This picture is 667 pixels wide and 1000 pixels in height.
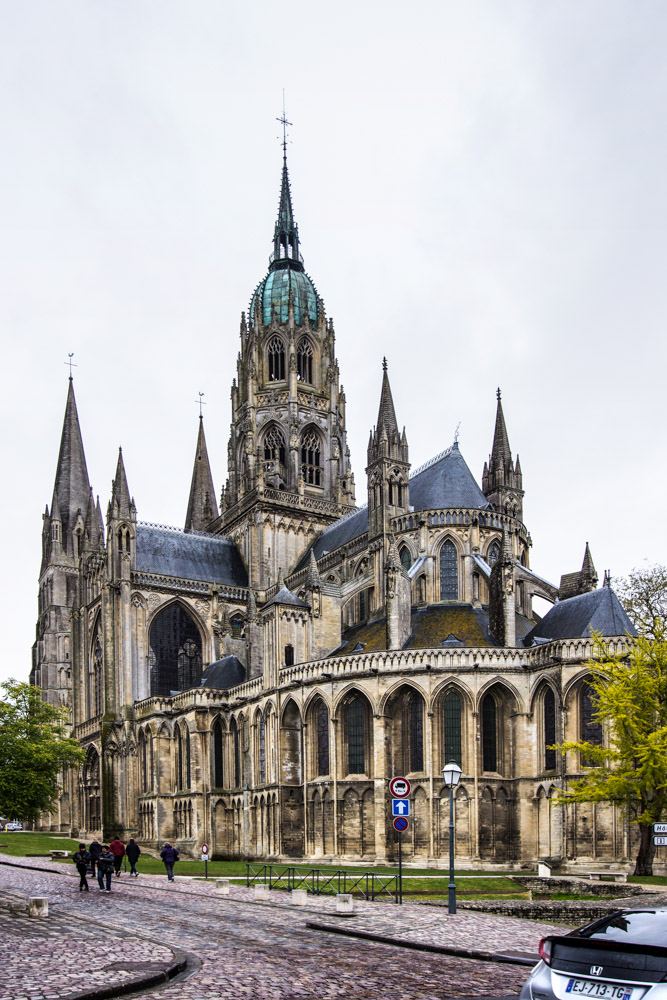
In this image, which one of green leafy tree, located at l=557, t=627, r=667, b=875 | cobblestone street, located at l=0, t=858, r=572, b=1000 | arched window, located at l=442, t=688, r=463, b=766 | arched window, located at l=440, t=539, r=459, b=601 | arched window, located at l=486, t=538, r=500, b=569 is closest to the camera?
cobblestone street, located at l=0, t=858, r=572, b=1000

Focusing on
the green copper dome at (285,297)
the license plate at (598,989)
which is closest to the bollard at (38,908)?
the license plate at (598,989)

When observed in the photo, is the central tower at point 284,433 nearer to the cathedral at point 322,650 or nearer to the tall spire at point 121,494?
the cathedral at point 322,650

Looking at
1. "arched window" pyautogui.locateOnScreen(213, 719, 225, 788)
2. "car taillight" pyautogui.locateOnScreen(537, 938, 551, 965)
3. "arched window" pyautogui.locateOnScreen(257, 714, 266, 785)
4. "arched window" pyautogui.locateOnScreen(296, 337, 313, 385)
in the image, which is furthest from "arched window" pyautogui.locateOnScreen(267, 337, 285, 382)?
"car taillight" pyautogui.locateOnScreen(537, 938, 551, 965)

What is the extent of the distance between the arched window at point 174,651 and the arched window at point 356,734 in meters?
22.5

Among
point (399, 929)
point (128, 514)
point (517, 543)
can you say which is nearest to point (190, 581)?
point (128, 514)

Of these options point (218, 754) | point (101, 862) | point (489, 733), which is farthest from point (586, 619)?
point (101, 862)

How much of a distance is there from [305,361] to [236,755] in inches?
1335

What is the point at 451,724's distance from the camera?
5097 centimetres

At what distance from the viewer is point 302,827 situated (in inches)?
2159

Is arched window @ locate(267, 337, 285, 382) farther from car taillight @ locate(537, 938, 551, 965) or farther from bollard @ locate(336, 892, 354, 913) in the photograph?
car taillight @ locate(537, 938, 551, 965)

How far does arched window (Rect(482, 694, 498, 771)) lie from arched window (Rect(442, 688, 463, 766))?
1195mm

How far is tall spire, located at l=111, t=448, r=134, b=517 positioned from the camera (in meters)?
74.5

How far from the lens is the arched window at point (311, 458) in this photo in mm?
83125

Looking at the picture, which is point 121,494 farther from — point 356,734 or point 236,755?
point 356,734
